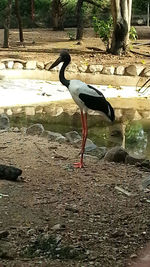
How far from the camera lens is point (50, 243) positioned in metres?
3.10

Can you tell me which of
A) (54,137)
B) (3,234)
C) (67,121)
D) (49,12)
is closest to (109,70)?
(67,121)

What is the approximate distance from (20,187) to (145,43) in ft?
36.3

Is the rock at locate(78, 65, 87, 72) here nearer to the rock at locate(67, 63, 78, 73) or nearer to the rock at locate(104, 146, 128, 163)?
the rock at locate(67, 63, 78, 73)

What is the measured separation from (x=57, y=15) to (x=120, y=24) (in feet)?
19.6

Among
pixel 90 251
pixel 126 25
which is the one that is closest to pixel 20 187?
pixel 90 251

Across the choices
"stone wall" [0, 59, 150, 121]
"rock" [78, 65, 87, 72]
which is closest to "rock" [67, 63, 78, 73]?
"stone wall" [0, 59, 150, 121]

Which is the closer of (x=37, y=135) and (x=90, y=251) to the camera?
(x=90, y=251)

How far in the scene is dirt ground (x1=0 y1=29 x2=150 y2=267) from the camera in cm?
296

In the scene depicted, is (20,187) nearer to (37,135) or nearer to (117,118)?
(37,135)

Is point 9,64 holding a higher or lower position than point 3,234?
higher

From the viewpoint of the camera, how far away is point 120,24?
12.9 metres

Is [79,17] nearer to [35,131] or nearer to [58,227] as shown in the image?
[35,131]

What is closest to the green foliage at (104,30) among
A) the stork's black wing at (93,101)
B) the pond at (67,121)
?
the pond at (67,121)

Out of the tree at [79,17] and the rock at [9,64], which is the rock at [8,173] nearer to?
the rock at [9,64]
